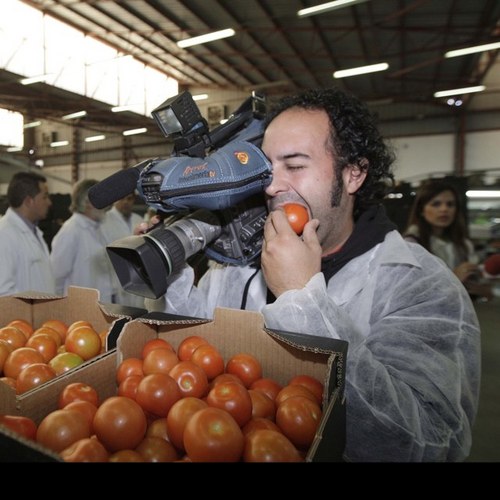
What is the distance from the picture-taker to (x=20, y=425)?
0.72 m

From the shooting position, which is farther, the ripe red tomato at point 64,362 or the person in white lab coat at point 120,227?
the person in white lab coat at point 120,227

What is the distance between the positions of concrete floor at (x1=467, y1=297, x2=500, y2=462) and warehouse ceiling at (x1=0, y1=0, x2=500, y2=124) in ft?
18.2

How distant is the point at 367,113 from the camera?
4.86 feet

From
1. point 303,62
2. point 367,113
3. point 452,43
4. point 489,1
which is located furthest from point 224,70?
point 367,113

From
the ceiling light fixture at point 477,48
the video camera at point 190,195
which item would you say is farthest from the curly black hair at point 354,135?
the ceiling light fixture at point 477,48

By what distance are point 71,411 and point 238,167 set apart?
Result: 0.61 metres

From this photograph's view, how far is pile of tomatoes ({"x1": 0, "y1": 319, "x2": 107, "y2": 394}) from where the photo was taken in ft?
3.19

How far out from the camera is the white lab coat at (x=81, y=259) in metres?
3.53

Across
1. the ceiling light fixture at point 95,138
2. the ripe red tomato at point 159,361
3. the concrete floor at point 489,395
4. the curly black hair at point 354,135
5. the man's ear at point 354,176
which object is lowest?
the concrete floor at point 489,395

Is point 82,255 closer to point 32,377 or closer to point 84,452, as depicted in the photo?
point 32,377

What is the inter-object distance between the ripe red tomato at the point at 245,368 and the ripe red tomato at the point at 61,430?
0.35 meters

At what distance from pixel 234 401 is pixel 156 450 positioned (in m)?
0.17

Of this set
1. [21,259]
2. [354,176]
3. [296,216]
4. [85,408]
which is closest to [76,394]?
[85,408]

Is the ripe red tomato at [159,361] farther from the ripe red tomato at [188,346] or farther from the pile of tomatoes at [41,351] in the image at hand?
the pile of tomatoes at [41,351]
